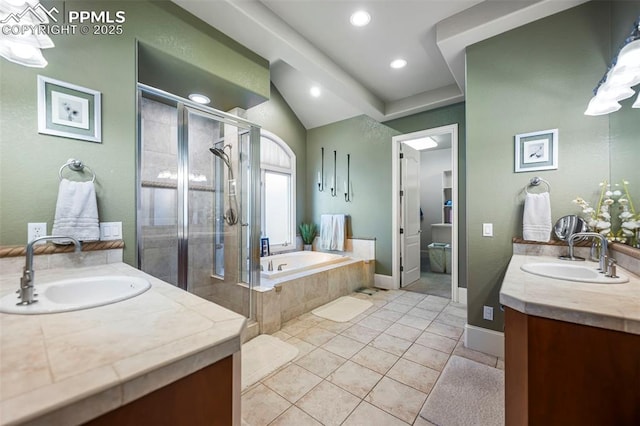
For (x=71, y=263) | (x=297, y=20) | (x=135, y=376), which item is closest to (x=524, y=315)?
(x=135, y=376)

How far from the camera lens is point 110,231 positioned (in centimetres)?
164

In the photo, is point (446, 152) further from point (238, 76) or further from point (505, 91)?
point (238, 76)

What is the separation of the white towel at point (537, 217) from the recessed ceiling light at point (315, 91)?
308 cm

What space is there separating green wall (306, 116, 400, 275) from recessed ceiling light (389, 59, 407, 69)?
1.12 metres

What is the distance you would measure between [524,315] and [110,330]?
142 centimetres

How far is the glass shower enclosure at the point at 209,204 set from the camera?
2.60 m

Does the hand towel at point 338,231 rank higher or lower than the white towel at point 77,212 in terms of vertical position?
lower

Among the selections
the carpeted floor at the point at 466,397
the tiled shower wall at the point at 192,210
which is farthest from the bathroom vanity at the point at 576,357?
the tiled shower wall at the point at 192,210

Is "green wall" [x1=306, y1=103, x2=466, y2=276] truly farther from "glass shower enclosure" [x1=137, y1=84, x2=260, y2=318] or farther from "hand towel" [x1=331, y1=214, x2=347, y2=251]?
"glass shower enclosure" [x1=137, y1=84, x2=260, y2=318]

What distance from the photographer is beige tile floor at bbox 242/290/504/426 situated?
1.53 meters

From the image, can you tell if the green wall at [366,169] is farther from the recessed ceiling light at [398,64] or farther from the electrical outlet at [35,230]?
the electrical outlet at [35,230]

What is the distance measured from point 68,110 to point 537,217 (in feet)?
10.5

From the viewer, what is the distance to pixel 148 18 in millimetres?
1782

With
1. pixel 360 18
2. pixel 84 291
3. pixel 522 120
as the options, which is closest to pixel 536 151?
pixel 522 120
